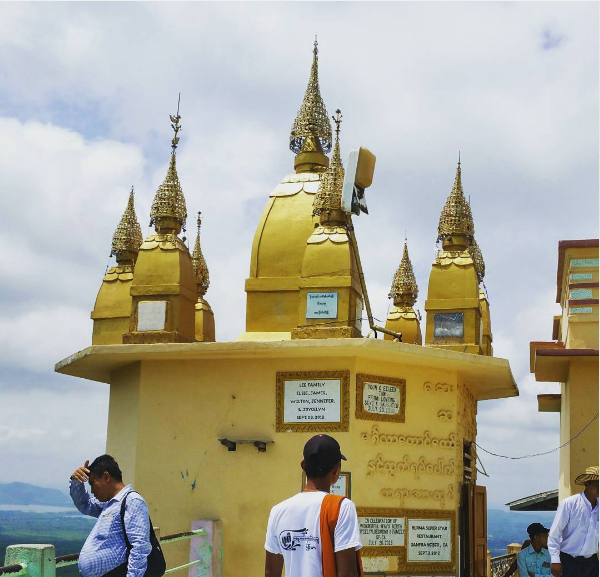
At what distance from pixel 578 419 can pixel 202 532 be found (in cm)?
528

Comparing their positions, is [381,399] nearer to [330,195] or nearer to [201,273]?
[330,195]

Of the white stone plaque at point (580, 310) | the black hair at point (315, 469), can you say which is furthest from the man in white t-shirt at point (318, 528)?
the white stone plaque at point (580, 310)

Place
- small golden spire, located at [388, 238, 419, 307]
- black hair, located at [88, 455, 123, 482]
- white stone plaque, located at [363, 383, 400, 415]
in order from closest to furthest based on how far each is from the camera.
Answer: black hair, located at [88, 455, 123, 482] → white stone plaque, located at [363, 383, 400, 415] → small golden spire, located at [388, 238, 419, 307]

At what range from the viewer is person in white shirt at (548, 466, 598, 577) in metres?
7.75

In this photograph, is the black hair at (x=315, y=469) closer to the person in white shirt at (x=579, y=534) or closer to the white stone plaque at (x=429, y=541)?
the person in white shirt at (x=579, y=534)

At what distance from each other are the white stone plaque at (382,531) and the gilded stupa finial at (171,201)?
16.6 feet

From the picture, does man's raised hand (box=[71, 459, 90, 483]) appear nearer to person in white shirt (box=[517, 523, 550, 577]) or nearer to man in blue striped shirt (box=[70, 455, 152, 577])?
man in blue striped shirt (box=[70, 455, 152, 577])

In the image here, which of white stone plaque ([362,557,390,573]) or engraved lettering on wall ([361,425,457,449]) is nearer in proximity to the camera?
white stone plaque ([362,557,390,573])

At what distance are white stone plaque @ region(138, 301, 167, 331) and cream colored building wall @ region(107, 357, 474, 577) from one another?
19.5 inches

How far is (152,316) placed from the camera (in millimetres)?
12414

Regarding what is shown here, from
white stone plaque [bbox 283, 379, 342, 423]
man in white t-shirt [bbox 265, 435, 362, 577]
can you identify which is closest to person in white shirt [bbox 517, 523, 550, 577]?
white stone plaque [bbox 283, 379, 342, 423]

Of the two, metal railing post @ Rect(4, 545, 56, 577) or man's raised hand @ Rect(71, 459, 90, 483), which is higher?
man's raised hand @ Rect(71, 459, 90, 483)

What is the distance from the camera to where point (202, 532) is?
442 inches

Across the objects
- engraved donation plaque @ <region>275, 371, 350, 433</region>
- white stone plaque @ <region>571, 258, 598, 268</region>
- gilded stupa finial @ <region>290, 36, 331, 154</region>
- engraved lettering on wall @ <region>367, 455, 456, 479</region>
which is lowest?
engraved lettering on wall @ <region>367, 455, 456, 479</region>
